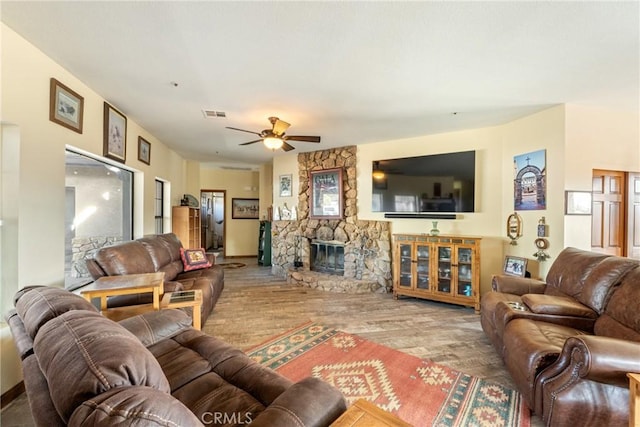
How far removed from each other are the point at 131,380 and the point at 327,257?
186 inches

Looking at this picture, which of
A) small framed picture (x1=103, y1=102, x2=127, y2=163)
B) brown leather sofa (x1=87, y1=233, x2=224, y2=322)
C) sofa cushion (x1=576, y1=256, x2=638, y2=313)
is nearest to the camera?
sofa cushion (x1=576, y1=256, x2=638, y2=313)

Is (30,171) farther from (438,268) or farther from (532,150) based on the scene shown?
(532,150)

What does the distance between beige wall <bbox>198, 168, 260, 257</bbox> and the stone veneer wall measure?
185 cm

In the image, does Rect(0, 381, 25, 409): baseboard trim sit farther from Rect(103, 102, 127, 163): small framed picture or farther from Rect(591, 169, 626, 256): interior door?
Rect(591, 169, 626, 256): interior door

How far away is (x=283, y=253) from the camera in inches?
227

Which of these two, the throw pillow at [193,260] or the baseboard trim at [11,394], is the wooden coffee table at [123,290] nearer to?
the baseboard trim at [11,394]

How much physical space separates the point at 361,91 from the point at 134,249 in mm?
3077

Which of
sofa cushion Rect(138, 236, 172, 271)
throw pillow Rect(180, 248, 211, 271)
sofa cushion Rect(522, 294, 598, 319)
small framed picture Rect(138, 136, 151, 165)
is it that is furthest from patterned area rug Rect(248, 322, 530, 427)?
small framed picture Rect(138, 136, 151, 165)

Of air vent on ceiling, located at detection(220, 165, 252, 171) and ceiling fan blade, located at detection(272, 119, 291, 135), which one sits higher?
air vent on ceiling, located at detection(220, 165, 252, 171)

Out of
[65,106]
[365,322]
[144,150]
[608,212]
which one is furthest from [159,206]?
[608,212]

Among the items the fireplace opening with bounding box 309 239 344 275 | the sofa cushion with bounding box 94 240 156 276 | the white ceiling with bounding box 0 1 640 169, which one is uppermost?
Result: the white ceiling with bounding box 0 1 640 169

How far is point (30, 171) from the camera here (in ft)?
6.80

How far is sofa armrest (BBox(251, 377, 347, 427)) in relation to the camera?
884 mm

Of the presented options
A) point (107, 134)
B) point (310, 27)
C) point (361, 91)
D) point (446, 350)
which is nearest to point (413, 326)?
point (446, 350)
